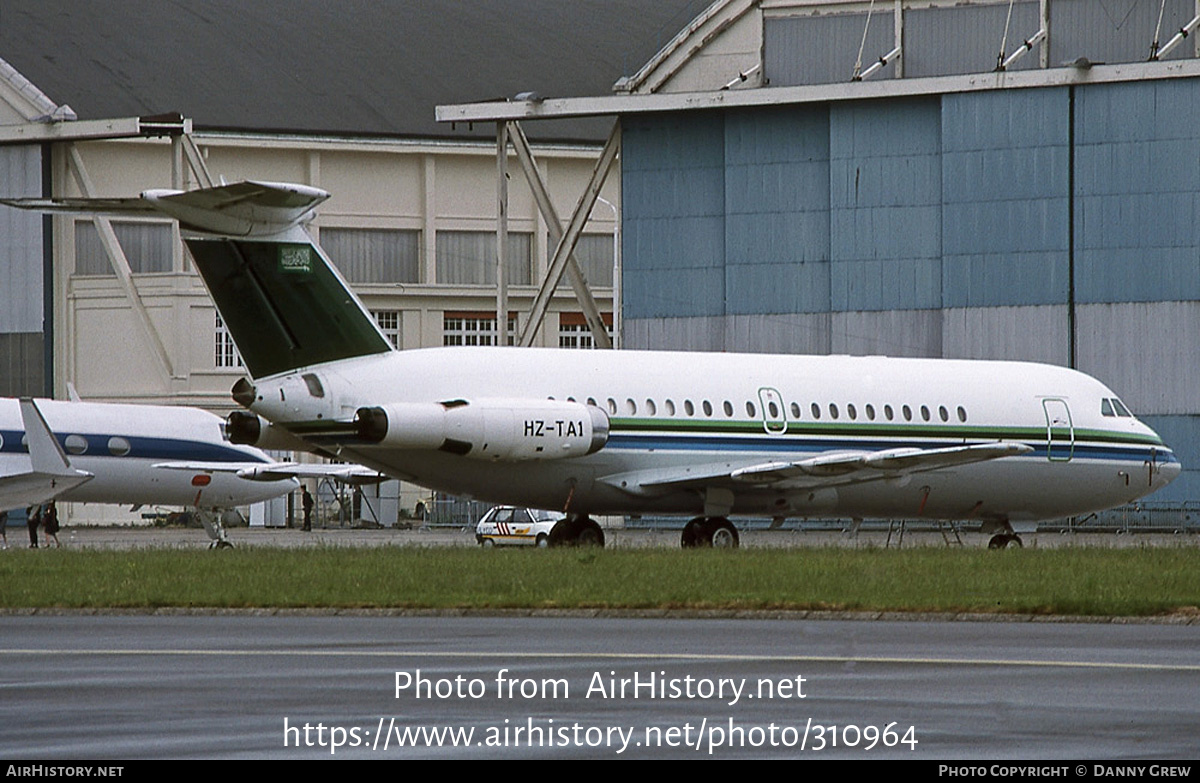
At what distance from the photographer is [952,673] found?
1509 cm

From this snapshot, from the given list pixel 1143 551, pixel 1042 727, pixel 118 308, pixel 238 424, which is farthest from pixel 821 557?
pixel 118 308

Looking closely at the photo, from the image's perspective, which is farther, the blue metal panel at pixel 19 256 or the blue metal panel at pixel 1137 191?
the blue metal panel at pixel 19 256

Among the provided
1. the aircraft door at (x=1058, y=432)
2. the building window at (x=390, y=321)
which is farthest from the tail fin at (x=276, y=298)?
the building window at (x=390, y=321)

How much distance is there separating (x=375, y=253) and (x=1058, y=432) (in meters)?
52.1

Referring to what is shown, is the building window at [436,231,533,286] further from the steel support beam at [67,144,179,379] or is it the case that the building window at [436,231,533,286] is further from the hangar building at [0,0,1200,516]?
the hangar building at [0,0,1200,516]

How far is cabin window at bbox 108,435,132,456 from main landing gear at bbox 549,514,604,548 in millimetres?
14299

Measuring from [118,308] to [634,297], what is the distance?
26641mm

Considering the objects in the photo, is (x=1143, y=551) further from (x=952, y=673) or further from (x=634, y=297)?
(x=634, y=297)

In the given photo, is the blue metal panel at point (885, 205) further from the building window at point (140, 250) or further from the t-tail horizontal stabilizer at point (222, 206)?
the building window at point (140, 250)

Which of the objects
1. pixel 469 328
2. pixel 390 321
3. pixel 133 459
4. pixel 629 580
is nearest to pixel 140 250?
pixel 390 321

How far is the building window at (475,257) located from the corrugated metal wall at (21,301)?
59.2 feet

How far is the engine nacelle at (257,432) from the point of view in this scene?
3341cm

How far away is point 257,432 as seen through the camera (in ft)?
110

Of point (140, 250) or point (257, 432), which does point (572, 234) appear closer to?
point (140, 250)
